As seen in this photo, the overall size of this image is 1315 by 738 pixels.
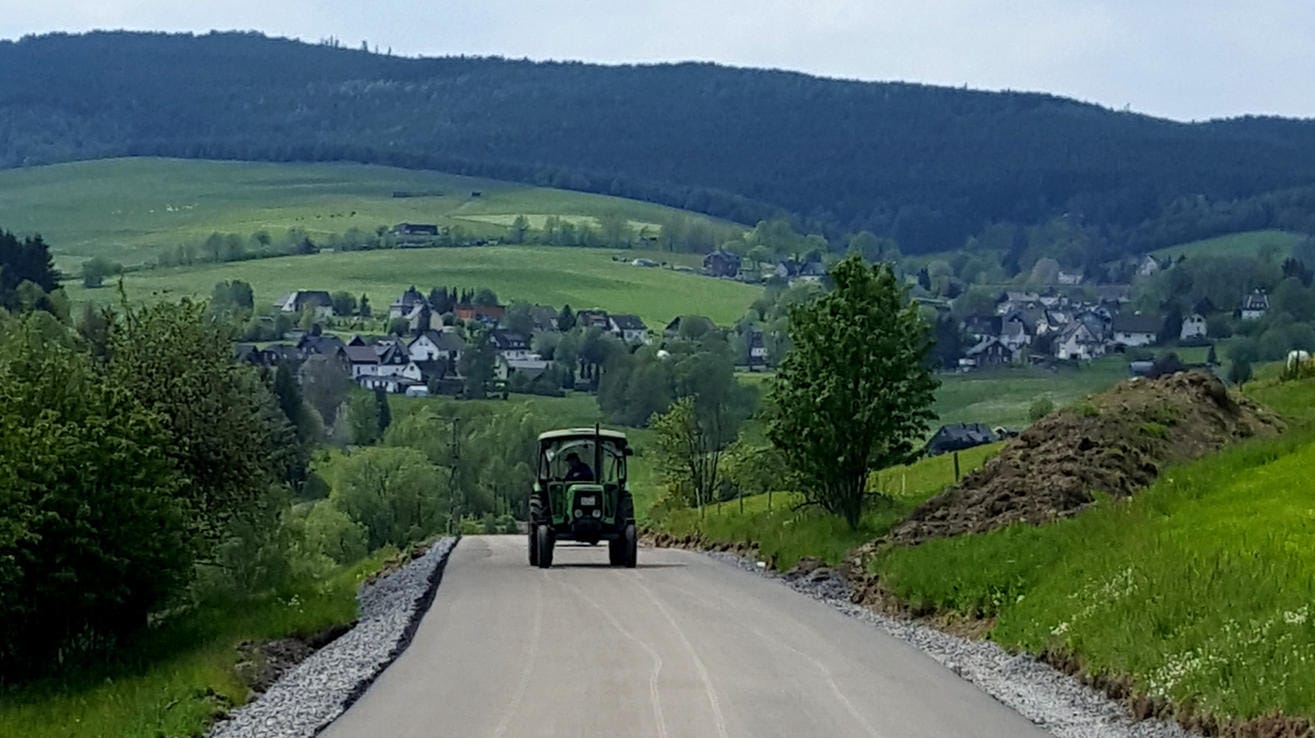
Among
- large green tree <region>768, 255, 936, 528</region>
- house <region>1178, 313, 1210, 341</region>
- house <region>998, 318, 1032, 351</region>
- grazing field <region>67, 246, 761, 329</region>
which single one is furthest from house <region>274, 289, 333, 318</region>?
large green tree <region>768, 255, 936, 528</region>

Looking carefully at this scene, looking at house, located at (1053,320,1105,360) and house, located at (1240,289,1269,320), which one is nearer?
house, located at (1240,289,1269,320)

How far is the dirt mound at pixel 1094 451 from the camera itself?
32.2 meters

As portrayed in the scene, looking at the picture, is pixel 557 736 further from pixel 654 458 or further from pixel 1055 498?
pixel 654 458

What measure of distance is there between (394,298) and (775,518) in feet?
461

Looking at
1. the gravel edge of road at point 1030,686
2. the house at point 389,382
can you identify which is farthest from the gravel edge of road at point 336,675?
the house at point 389,382

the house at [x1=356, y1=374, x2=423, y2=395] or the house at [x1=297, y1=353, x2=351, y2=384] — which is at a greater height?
the house at [x1=297, y1=353, x2=351, y2=384]

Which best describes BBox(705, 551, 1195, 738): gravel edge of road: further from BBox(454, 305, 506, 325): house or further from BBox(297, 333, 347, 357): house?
BBox(454, 305, 506, 325): house

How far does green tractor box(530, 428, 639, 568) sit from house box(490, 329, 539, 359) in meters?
119

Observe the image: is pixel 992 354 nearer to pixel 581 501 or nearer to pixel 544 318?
pixel 544 318

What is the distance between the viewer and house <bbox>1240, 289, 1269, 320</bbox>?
14959 cm

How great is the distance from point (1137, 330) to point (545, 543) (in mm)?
127130

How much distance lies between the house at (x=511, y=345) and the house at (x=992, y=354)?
37.7 metres

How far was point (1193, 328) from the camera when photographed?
151250 mm

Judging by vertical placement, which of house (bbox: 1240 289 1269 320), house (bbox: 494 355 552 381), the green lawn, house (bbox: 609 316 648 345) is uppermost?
house (bbox: 1240 289 1269 320)
